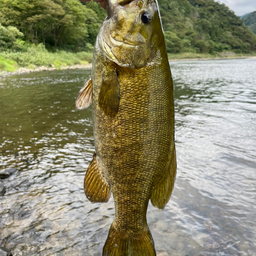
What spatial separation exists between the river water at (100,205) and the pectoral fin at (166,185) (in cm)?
214

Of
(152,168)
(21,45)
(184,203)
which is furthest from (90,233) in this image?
(21,45)

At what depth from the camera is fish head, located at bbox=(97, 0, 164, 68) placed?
1.89 m

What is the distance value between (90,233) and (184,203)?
2.07 m

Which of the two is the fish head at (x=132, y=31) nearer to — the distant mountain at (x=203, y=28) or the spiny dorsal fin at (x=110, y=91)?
the spiny dorsal fin at (x=110, y=91)

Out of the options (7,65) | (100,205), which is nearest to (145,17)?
(100,205)

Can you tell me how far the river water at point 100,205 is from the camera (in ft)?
13.3

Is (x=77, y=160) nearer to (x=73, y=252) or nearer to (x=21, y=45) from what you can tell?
(x=73, y=252)

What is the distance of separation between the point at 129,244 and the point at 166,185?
0.66m

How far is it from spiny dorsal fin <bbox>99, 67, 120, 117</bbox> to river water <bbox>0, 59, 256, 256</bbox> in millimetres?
2921

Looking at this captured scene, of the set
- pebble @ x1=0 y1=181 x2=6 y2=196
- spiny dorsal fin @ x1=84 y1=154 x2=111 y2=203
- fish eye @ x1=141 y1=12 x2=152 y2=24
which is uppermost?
fish eye @ x1=141 y1=12 x2=152 y2=24

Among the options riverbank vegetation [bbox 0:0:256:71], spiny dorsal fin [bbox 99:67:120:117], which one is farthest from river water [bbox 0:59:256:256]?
riverbank vegetation [bbox 0:0:256:71]

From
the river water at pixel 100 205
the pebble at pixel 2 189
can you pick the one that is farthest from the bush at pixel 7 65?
the pebble at pixel 2 189

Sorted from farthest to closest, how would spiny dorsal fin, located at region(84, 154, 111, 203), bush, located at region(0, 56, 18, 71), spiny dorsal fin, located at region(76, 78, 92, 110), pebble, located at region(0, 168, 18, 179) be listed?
bush, located at region(0, 56, 18, 71), pebble, located at region(0, 168, 18, 179), spiny dorsal fin, located at region(84, 154, 111, 203), spiny dorsal fin, located at region(76, 78, 92, 110)

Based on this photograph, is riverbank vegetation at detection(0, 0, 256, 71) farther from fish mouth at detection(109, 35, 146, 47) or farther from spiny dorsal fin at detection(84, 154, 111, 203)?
fish mouth at detection(109, 35, 146, 47)
